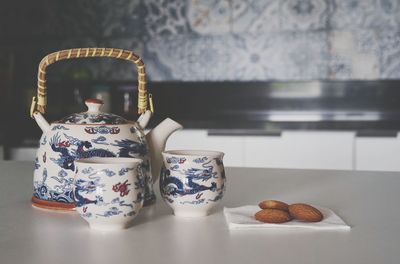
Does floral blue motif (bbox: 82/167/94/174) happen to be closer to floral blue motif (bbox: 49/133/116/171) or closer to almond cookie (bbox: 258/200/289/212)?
floral blue motif (bbox: 49/133/116/171)

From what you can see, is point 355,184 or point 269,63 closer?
point 355,184

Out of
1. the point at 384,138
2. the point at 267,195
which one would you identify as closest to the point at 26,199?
the point at 267,195

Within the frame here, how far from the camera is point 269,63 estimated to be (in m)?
3.30

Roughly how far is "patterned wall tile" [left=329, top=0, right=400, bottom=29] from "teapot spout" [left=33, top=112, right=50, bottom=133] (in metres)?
2.63

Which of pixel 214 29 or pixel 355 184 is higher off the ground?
pixel 214 29

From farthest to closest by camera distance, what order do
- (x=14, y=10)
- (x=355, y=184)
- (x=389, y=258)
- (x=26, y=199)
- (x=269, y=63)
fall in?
(x=14, y=10), (x=269, y=63), (x=355, y=184), (x=26, y=199), (x=389, y=258)

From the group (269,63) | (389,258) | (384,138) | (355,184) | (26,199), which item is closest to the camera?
(389,258)

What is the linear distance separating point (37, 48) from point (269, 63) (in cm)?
161

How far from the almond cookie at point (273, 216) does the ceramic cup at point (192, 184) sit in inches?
3.2

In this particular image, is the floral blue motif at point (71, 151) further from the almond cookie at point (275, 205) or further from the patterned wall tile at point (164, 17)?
the patterned wall tile at point (164, 17)

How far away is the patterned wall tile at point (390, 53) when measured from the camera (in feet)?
10.3

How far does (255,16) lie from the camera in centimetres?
328

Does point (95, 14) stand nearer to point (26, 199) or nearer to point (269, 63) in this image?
point (269, 63)

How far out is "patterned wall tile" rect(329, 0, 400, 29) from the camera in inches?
124
